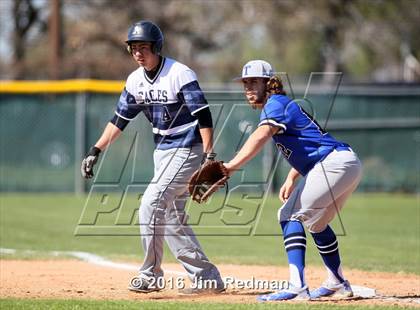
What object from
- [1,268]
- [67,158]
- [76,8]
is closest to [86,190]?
[67,158]

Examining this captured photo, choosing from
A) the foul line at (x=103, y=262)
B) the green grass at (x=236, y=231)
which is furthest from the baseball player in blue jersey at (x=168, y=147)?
the green grass at (x=236, y=231)

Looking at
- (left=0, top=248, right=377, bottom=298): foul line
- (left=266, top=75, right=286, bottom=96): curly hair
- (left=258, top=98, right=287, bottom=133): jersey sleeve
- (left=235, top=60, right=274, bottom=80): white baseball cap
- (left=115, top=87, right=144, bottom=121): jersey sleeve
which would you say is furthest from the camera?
(left=115, top=87, right=144, bottom=121): jersey sleeve

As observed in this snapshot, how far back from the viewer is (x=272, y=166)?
18.4 metres

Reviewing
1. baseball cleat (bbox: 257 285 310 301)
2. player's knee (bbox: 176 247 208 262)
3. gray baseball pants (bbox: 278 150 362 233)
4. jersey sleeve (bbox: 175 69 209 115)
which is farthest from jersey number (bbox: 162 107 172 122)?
baseball cleat (bbox: 257 285 310 301)

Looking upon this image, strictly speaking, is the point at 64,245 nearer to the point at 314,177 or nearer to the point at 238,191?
the point at 314,177

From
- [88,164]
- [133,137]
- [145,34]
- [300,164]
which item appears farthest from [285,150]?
[133,137]

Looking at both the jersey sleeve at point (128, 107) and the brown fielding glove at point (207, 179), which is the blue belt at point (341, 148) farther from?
the jersey sleeve at point (128, 107)

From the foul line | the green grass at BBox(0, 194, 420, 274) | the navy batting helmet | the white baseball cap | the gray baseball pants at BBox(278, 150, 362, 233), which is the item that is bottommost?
the green grass at BBox(0, 194, 420, 274)

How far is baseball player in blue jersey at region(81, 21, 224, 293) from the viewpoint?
7129mm

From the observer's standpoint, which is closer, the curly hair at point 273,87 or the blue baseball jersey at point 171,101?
the curly hair at point 273,87

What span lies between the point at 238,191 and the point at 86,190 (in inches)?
136

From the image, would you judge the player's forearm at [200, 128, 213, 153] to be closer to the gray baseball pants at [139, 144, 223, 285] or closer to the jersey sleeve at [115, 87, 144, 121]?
the gray baseball pants at [139, 144, 223, 285]

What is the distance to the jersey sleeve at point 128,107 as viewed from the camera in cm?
749

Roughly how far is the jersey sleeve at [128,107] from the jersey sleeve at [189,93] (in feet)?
1.58
